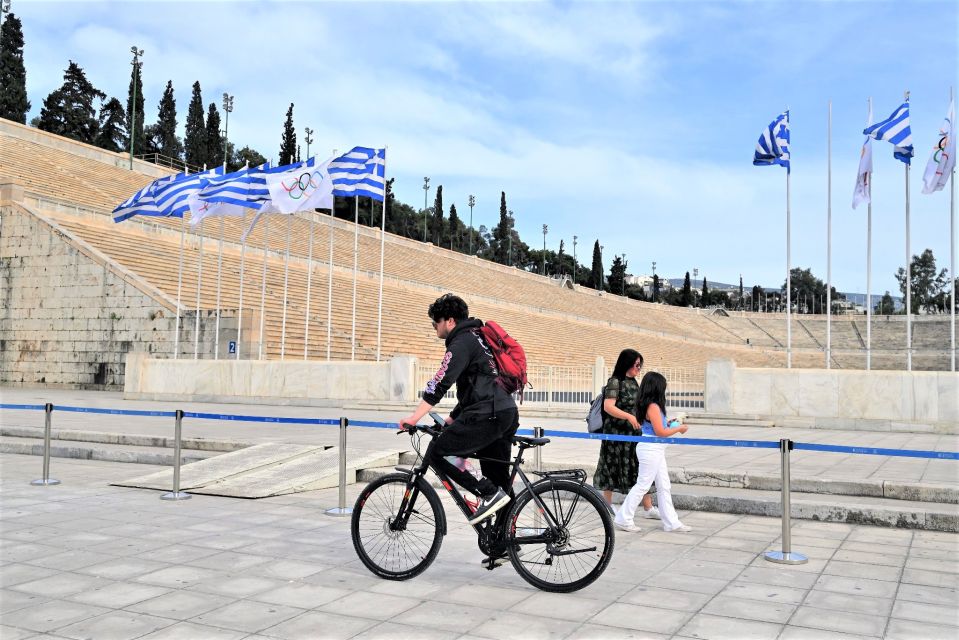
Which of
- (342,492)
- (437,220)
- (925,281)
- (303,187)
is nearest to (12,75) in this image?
(437,220)

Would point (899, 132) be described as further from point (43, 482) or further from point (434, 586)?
point (43, 482)

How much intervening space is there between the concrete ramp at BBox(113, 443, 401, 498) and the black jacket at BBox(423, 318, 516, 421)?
4.33m

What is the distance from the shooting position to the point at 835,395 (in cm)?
1631

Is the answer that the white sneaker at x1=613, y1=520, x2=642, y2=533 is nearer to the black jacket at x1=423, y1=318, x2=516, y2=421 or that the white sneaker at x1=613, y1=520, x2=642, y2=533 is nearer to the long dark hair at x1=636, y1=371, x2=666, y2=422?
the long dark hair at x1=636, y1=371, x2=666, y2=422

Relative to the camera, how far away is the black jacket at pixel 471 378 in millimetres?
4859

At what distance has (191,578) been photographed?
16.5 ft

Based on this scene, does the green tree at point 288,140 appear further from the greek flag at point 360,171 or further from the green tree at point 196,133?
the greek flag at point 360,171

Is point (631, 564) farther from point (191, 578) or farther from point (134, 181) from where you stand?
point (134, 181)

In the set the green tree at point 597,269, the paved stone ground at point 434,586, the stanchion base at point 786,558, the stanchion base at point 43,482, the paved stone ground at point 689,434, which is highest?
the green tree at point 597,269

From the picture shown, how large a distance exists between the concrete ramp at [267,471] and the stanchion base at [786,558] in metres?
5.21

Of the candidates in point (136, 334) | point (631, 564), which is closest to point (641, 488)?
point (631, 564)

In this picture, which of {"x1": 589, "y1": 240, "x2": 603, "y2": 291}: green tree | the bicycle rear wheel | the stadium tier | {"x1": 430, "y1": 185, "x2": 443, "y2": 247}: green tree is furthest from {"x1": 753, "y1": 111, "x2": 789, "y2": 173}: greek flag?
{"x1": 589, "y1": 240, "x2": 603, "y2": 291}: green tree

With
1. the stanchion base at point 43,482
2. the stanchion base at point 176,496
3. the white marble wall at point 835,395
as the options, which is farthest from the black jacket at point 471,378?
the white marble wall at point 835,395

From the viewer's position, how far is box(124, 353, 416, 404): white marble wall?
20.2 m
